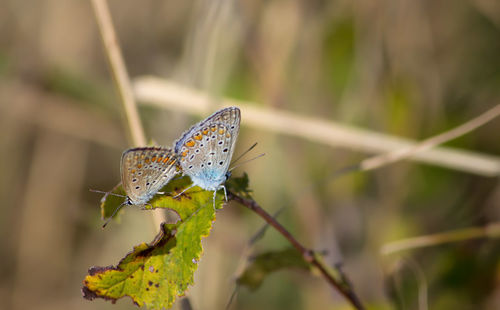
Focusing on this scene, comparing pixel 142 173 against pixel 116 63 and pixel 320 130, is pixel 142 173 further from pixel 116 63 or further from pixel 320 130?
pixel 320 130

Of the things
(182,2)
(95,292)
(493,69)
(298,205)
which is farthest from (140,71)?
(95,292)

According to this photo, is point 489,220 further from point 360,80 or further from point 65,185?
point 65,185

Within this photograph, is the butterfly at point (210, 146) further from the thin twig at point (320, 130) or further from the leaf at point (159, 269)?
the thin twig at point (320, 130)

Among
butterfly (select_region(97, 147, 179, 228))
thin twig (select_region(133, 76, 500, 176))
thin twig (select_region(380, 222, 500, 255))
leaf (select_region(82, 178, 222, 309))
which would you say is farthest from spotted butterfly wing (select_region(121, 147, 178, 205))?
thin twig (select_region(133, 76, 500, 176))

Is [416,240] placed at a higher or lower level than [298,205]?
lower

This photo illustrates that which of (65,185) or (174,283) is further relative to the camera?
(65,185)

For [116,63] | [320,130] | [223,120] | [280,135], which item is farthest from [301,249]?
[280,135]

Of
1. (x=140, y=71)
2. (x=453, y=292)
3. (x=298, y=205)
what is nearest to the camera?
(x=453, y=292)
